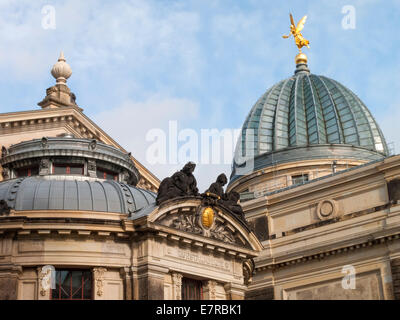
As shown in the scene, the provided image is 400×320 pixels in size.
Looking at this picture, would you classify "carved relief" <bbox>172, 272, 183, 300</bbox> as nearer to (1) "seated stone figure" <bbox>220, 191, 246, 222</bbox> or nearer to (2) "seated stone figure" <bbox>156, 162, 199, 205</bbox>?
(2) "seated stone figure" <bbox>156, 162, 199, 205</bbox>

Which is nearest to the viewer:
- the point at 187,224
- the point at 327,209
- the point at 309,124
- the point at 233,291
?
the point at 187,224

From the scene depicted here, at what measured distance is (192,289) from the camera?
35594mm

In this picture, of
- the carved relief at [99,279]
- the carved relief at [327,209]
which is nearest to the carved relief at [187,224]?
the carved relief at [99,279]

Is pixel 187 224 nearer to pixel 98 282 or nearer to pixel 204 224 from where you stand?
pixel 204 224

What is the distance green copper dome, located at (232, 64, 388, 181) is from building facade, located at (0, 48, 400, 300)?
0.45 feet

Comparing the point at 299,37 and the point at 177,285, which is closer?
the point at 177,285

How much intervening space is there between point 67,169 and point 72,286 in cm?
674

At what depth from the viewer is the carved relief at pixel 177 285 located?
112ft

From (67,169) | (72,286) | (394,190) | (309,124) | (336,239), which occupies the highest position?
(309,124)

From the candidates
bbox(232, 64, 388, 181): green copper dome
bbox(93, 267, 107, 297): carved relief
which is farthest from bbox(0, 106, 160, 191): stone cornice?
bbox(93, 267, 107, 297): carved relief

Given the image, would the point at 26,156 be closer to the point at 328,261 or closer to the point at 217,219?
the point at 217,219

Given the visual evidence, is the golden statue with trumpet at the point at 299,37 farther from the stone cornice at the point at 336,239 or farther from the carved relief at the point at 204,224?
the carved relief at the point at 204,224

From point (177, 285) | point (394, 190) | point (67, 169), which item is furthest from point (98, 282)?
point (394, 190)

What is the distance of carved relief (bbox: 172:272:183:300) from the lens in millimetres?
34134
